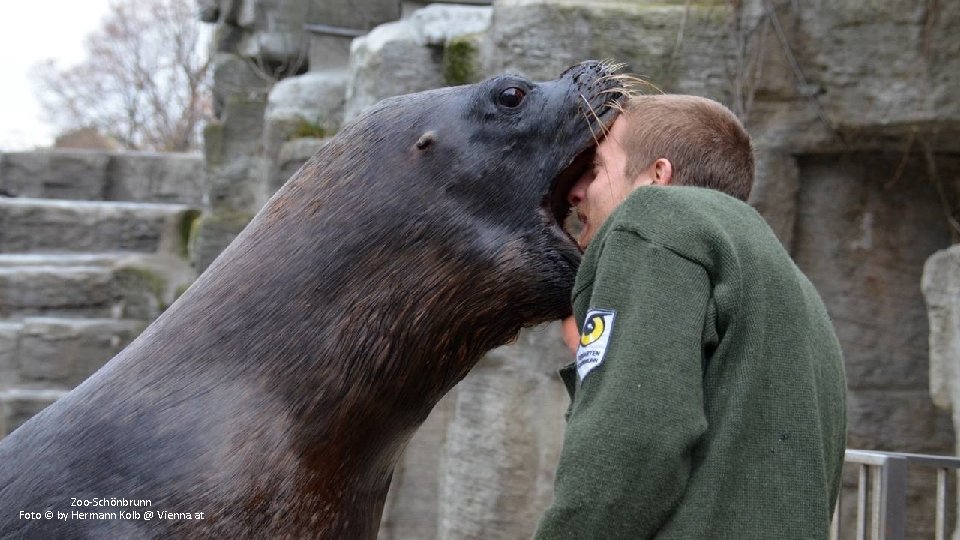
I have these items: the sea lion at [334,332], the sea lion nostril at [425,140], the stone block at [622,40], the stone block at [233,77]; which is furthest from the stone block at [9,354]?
the sea lion nostril at [425,140]

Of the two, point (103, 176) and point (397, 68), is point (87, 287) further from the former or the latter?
point (397, 68)

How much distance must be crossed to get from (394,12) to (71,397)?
4.44m

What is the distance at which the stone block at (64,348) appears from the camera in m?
5.74

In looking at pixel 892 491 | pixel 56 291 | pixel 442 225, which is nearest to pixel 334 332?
pixel 442 225

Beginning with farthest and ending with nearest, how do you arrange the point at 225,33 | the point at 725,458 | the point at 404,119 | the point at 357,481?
the point at 225,33, the point at 404,119, the point at 357,481, the point at 725,458

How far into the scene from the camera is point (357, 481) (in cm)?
162

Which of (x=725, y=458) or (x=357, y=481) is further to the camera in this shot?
(x=357, y=481)

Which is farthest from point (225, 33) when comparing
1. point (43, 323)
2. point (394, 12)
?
point (43, 323)

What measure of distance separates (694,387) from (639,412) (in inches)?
3.2

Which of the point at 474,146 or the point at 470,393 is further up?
the point at 474,146

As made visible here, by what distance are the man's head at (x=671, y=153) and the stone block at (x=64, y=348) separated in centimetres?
471

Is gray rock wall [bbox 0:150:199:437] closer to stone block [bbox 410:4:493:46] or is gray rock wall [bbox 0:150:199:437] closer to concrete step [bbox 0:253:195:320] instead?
concrete step [bbox 0:253:195:320]

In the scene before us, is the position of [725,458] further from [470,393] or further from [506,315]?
[470,393]

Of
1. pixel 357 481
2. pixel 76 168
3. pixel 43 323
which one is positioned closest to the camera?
pixel 357 481
